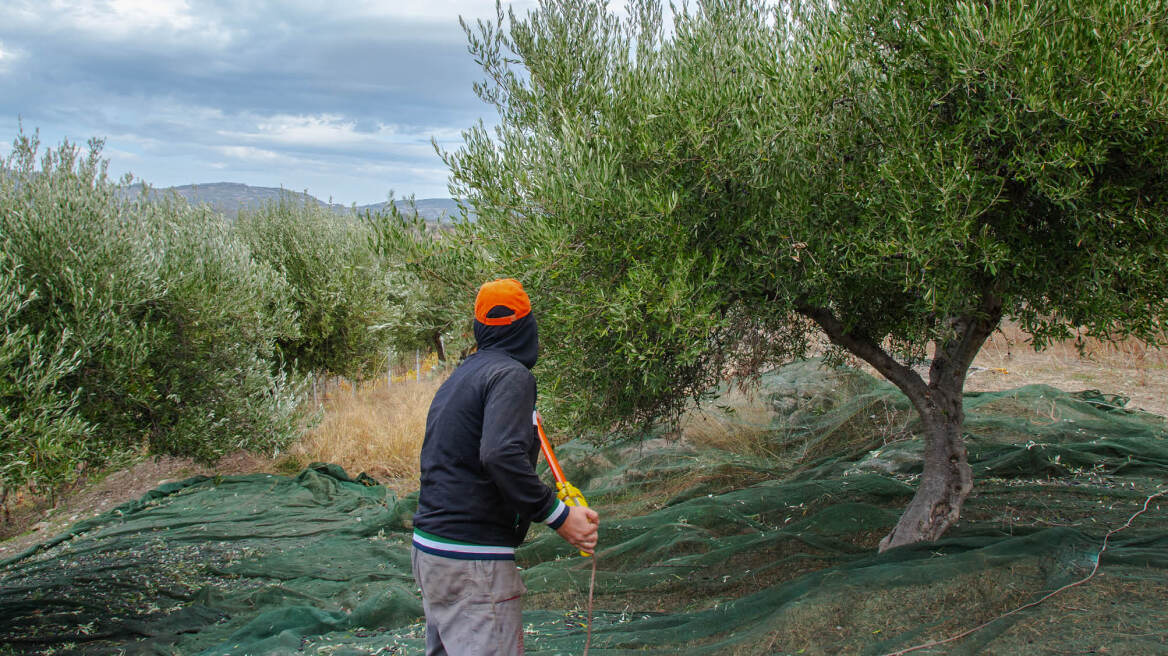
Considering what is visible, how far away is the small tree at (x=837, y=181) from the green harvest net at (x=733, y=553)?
1624 millimetres

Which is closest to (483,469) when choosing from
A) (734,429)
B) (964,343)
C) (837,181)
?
(837,181)

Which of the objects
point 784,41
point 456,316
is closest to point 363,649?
point 456,316

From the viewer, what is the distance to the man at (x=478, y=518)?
305 cm

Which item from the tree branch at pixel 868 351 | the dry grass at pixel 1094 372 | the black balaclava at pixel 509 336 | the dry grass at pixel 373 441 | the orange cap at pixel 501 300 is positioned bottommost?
the dry grass at pixel 373 441

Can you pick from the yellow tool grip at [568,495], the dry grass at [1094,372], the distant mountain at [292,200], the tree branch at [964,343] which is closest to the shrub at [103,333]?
the distant mountain at [292,200]

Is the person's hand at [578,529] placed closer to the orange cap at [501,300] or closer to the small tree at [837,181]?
the orange cap at [501,300]

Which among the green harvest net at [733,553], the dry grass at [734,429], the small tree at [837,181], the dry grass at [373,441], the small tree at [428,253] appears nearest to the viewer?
the small tree at [837,181]

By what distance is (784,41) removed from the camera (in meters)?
4.88

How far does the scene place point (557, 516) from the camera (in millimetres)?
3080

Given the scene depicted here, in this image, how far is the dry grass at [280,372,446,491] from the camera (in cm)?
1316

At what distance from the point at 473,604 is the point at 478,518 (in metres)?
0.37

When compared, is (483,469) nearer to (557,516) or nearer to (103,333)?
(557,516)

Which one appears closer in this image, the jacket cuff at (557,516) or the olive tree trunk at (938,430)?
the jacket cuff at (557,516)

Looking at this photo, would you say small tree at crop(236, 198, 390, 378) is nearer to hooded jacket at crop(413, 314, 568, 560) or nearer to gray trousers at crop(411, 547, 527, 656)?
hooded jacket at crop(413, 314, 568, 560)
